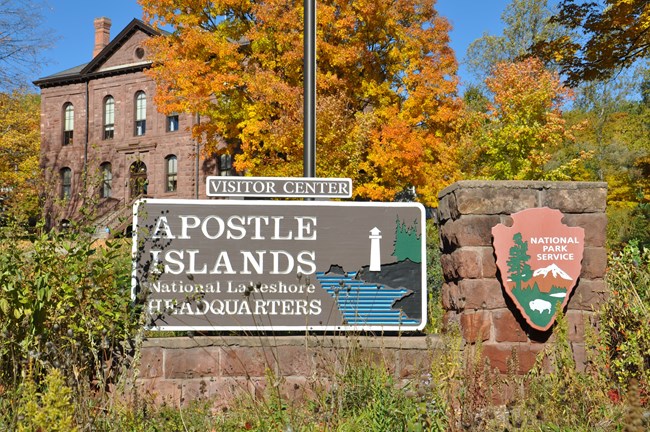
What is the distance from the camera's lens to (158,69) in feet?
76.3

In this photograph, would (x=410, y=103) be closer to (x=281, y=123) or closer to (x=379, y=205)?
(x=281, y=123)

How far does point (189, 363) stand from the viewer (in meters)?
6.12

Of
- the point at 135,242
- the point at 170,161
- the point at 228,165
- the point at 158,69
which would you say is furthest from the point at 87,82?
the point at 135,242

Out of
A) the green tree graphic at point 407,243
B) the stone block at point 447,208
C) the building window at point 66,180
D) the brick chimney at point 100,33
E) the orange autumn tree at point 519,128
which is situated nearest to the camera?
the stone block at point 447,208

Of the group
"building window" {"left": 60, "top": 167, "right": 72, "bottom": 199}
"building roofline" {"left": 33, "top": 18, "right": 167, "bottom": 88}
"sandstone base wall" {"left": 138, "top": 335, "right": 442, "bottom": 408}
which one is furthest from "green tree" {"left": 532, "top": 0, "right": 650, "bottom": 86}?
"building window" {"left": 60, "top": 167, "right": 72, "bottom": 199}

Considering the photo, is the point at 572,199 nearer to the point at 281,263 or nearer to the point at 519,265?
the point at 519,265

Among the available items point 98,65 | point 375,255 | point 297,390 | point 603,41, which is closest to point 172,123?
point 98,65

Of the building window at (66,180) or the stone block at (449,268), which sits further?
the building window at (66,180)

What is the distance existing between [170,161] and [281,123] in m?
21.9

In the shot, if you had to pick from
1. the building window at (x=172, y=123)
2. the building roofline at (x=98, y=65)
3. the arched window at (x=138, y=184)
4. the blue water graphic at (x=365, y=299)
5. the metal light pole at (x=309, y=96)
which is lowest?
the blue water graphic at (x=365, y=299)

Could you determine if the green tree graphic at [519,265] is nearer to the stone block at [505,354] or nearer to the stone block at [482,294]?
the stone block at [482,294]

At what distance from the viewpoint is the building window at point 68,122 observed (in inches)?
1780

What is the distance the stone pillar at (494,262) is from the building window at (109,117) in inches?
1586

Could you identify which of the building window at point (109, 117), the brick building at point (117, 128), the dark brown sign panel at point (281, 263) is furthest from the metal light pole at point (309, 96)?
the building window at point (109, 117)
